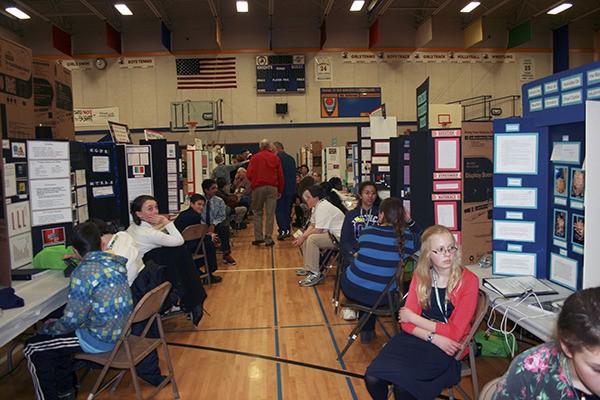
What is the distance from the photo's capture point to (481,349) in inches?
140

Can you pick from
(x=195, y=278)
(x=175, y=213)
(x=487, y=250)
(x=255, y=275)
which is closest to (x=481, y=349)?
(x=487, y=250)

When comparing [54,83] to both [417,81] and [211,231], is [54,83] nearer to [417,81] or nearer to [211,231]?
[211,231]

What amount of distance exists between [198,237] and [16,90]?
235cm

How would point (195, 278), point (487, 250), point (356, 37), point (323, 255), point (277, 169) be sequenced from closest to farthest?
point (487, 250)
point (195, 278)
point (323, 255)
point (277, 169)
point (356, 37)

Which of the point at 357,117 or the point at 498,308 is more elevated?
the point at 357,117

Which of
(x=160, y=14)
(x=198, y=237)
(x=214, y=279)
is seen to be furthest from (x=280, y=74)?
(x=198, y=237)

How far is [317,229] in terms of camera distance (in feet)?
17.5

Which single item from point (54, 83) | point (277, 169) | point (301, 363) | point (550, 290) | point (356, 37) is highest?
point (356, 37)

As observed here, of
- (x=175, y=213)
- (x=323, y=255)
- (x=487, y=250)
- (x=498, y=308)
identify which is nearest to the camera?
(x=498, y=308)

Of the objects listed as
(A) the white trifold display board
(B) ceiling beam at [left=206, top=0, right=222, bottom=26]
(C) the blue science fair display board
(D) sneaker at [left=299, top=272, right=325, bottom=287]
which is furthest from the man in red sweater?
(B) ceiling beam at [left=206, top=0, right=222, bottom=26]

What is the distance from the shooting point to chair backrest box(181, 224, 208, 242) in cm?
526

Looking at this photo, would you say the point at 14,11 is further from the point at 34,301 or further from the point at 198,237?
the point at 34,301

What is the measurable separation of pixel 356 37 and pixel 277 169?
9.92 metres

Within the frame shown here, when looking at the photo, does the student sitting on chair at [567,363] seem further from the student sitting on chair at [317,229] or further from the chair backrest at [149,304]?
the student sitting on chair at [317,229]
